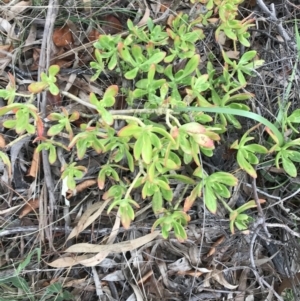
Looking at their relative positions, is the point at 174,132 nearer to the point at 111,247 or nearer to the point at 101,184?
the point at 101,184

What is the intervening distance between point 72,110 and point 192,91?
1.25ft

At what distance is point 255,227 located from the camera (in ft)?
4.60

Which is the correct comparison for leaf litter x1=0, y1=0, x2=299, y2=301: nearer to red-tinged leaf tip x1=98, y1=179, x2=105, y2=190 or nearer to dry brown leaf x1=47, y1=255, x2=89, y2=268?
dry brown leaf x1=47, y1=255, x2=89, y2=268

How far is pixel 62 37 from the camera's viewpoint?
1451 millimetres

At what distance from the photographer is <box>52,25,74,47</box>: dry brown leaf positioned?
1.45 meters

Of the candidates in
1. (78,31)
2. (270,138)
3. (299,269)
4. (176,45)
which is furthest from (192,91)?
(299,269)

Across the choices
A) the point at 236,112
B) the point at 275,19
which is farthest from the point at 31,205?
the point at 275,19

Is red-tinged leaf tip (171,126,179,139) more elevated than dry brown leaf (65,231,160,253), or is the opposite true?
red-tinged leaf tip (171,126,179,139)

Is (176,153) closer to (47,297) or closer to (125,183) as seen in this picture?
(125,183)

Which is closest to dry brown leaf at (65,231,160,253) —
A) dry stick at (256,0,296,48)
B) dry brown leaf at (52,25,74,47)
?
dry brown leaf at (52,25,74,47)

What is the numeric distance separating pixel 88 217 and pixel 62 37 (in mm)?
588

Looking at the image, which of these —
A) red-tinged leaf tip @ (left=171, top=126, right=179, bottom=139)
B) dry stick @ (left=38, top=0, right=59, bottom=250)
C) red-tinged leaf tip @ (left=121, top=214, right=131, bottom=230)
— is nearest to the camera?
red-tinged leaf tip @ (left=171, top=126, right=179, bottom=139)

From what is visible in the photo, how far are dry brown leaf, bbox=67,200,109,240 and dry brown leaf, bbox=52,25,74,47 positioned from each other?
532mm

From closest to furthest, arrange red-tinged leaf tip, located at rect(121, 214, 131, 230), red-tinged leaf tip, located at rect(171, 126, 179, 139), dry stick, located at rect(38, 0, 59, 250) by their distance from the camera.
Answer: red-tinged leaf tip, located at rect(171, 126, 179, 139) → red-tinged leaf tip, located at rect(121, 214, 131, 230) → dry stick, located at rect(38, 0, 59, 250)
